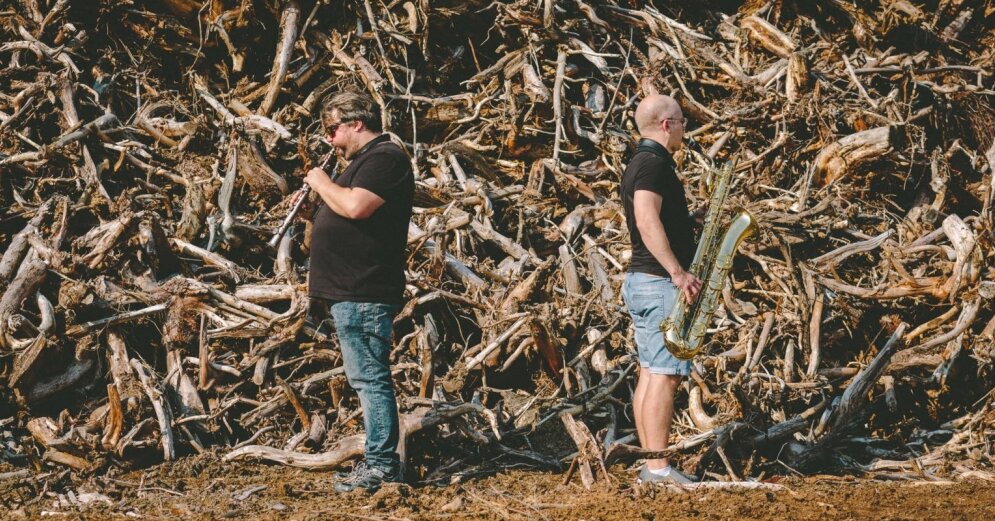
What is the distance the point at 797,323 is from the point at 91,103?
526cm

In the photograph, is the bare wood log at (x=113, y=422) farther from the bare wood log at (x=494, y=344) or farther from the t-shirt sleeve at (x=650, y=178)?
the t-shirt sleeve at (x=650, y=178)

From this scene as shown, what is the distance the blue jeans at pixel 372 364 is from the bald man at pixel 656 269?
1.18 meters

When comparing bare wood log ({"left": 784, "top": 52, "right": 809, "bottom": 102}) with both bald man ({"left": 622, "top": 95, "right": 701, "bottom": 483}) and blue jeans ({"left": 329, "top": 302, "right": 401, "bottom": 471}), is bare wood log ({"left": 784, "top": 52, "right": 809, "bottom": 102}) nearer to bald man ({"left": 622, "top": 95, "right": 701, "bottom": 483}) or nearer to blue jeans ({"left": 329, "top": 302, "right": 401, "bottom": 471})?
bald man ({"left": 622, "top": 95, "right": 701, "bottom": 483})

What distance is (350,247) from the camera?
14.2 feet

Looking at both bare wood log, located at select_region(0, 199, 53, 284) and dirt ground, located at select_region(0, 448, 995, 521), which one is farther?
→ bare wood log, located at select_region(0, 199, 53, 284)

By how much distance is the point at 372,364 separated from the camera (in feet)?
14.5

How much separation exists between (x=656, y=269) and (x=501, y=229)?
2408mm

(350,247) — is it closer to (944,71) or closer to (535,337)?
(535,337)

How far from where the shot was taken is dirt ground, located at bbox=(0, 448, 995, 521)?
410 cm

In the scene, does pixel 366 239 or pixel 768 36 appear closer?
pixel 366 239

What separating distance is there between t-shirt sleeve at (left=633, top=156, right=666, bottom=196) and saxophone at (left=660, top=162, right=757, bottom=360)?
1.52ft

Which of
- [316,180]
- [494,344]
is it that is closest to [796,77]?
[494,344]

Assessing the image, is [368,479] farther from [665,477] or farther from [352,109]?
[352,109]

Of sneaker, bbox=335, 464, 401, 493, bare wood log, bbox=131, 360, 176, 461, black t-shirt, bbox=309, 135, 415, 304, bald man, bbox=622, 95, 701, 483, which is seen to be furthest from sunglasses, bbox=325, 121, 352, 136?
bare wood log, bbox=131, 360, 176, 461
